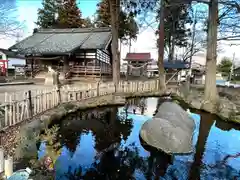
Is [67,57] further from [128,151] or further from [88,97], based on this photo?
[128,151]

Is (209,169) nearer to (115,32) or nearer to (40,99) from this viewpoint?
(40,99)

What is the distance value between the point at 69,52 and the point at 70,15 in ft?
47.5

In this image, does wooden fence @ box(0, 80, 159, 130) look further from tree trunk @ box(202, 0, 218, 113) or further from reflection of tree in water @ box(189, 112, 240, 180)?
tree trunk @ box(202, 0, 218, 113)

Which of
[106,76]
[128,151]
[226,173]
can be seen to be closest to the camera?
[226,173]

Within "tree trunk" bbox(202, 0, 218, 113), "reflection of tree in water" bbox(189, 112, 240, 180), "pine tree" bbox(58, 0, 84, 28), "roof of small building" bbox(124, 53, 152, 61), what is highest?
"pine tree" bbox(58, 0, 84, 28)

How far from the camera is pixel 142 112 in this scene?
969 centimetres

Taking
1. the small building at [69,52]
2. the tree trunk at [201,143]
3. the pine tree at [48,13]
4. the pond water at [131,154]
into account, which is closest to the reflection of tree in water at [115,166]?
the pond water at [131,154]

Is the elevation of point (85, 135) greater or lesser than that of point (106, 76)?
lesser

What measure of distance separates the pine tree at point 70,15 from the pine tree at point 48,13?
2.05m

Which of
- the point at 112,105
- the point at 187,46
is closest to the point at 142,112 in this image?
the point at 112,105

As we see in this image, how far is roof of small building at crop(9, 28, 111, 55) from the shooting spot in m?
19.4

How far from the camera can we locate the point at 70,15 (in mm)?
30203

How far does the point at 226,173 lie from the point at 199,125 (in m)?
3.63

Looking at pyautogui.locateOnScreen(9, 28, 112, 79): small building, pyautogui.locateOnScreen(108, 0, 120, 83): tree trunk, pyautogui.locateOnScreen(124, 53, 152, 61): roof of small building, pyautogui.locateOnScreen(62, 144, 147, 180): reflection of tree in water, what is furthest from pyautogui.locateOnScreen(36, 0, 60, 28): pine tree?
pyautogui.locateOnScreen(62, 144, 147, 180): reflection of tree in water
